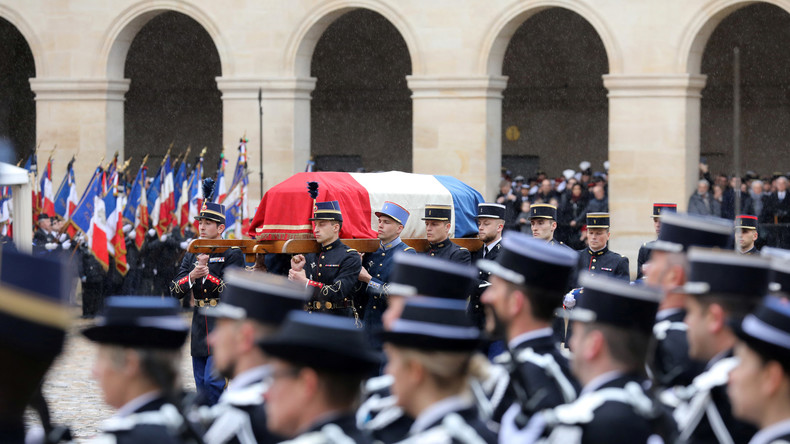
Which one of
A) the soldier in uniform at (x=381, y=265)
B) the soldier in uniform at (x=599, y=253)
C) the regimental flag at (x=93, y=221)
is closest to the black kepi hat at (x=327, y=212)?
the soldier in uniform at (x=381, y=265)

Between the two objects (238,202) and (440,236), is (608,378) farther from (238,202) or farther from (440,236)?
(238,202)

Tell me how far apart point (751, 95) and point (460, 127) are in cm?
851

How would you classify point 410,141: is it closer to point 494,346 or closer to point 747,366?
point 494,346

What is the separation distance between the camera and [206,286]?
9.34 meters

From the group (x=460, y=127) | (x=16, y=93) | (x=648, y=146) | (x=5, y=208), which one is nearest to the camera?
(x=5, y=208)

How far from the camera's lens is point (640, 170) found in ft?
62.4

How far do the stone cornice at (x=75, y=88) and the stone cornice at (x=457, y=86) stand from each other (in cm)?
533

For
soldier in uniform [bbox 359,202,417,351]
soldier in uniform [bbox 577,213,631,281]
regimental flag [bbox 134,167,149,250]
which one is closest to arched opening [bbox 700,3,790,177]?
regimental flag [bbox 134,167,149,250]

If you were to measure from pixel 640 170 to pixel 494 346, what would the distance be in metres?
10.4

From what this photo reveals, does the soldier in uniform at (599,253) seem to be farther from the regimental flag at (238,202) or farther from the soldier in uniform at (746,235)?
the regimental flag at (238,202)

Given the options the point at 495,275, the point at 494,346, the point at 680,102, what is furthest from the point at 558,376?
the point at 680,102

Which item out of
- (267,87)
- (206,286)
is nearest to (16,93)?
(267,87)

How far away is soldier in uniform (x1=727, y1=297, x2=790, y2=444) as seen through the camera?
3348 millimetres

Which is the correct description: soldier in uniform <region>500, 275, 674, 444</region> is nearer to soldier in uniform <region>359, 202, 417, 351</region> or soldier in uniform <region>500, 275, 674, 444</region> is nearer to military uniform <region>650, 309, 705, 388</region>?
military uniform <region>650, 309, 705, 388</region>
